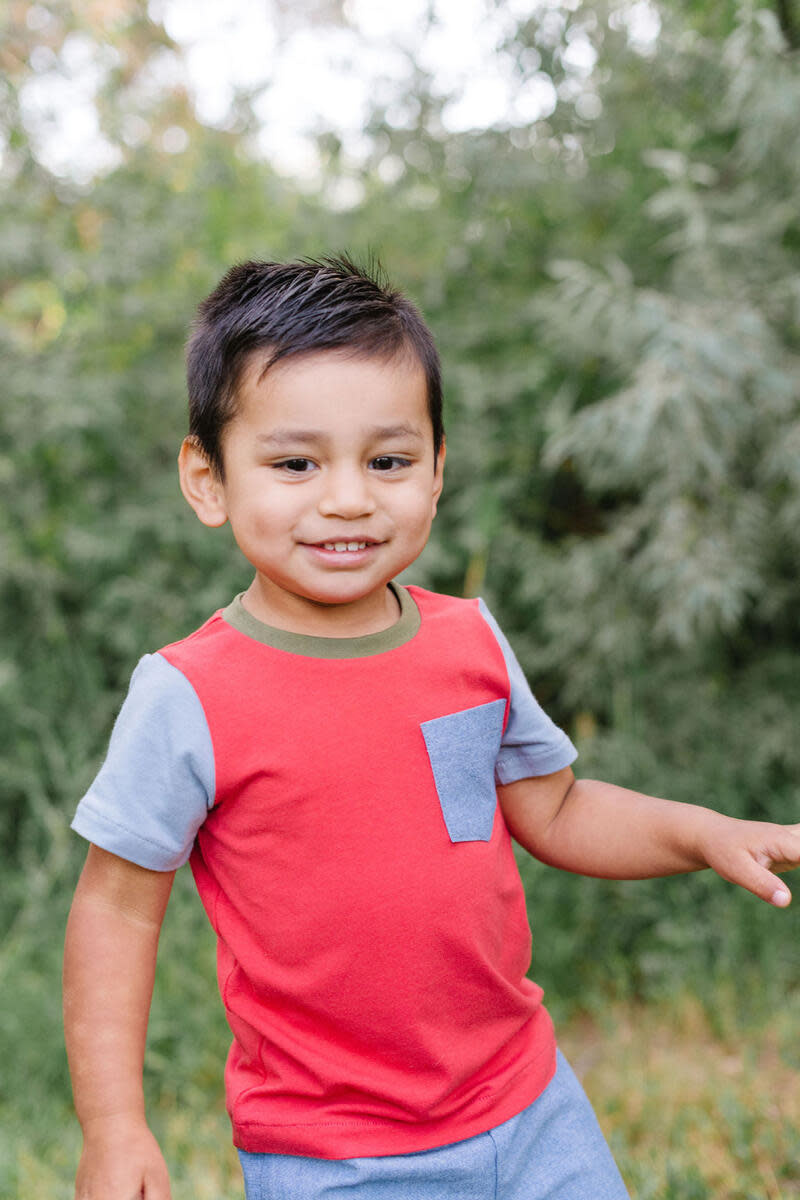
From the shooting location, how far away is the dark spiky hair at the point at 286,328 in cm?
137

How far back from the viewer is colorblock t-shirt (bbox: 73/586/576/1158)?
4.42 feet

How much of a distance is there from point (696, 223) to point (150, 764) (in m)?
2.55

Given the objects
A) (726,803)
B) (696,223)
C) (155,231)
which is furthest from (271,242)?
(726,803)

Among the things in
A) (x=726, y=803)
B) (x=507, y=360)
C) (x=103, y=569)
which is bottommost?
(x=726, y=803)

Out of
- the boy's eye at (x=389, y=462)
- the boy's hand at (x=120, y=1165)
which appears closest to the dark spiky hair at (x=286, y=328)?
the boy's eye at (x=389, y=462)

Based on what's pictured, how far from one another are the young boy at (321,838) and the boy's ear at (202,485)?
1.0 inches

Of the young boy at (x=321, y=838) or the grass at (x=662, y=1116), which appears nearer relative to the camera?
the young boy at (x=321, y=838)

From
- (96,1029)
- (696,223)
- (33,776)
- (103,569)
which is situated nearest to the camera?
(96,1029)

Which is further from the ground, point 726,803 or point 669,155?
point 669,155

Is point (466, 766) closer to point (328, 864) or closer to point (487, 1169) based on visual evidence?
point (328, 864)

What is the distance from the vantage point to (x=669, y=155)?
345cm

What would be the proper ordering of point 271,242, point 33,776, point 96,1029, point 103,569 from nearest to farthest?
point 96,1029 < point 33,776 < point 103,569 < point 271,242

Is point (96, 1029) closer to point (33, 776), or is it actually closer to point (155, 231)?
point (33, 776)

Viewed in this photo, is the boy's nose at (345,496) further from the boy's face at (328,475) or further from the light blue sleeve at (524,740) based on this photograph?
the light blue sleeve at (524,740)
